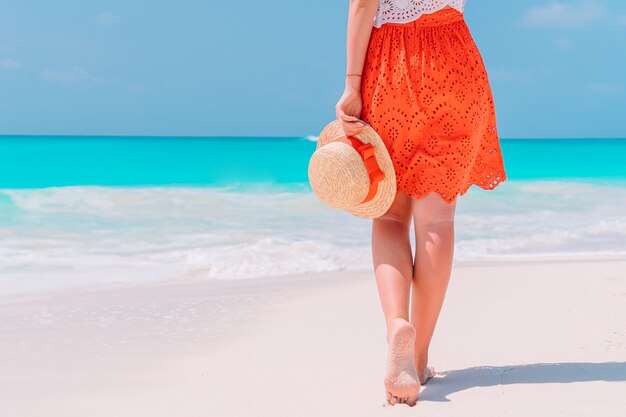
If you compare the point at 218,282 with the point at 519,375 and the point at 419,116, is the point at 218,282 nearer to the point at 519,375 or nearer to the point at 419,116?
the point at 519,375

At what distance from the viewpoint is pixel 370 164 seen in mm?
2010

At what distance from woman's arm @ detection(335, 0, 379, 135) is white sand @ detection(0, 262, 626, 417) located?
728mm

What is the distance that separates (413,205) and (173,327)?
137cm

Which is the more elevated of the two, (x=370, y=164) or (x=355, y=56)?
(x=355, y=56)

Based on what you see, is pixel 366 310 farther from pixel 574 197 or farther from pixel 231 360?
pixel 574 197

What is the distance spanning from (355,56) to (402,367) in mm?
804

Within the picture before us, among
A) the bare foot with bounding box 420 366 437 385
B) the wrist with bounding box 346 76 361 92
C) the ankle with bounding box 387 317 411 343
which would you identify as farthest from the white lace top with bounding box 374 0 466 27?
the bare foot with bounding box 420 366 437 385

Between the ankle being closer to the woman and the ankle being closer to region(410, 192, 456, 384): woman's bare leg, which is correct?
the woman

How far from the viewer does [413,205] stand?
2.09m

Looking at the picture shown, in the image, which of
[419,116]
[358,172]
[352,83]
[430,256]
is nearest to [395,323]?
[430,256]

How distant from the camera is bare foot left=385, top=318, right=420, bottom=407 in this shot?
189 cm

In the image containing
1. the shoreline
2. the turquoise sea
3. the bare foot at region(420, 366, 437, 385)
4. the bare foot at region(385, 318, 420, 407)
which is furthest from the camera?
the turquoise sea

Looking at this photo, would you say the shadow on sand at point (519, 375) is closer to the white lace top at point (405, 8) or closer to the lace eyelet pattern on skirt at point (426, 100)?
the lace eyelet pattern on skirt at point (426, 100)

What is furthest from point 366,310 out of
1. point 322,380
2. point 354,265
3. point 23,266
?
point 23,266
